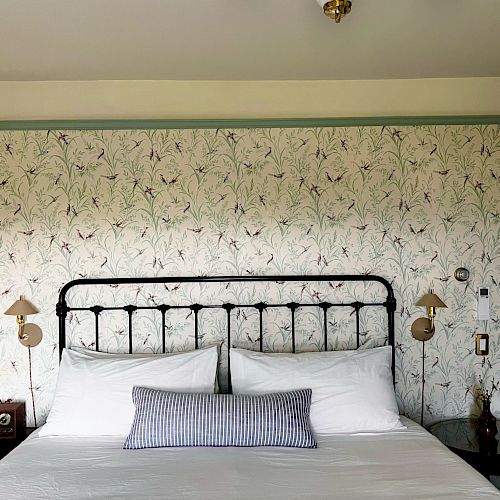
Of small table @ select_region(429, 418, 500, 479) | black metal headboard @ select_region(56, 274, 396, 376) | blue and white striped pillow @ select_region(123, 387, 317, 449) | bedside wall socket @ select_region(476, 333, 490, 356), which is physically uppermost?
black metal headboard @ select_region(56, 274, 396, 376)

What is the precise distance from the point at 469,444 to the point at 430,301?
2.33 feet

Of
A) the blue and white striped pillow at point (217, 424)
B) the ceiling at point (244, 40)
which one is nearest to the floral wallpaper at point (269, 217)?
the ceiling at point (244, 40)

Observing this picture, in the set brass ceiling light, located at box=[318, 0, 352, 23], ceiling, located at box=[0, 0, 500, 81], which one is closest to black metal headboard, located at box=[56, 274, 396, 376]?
ceiling, located at box=[0, 0, 500, 81]

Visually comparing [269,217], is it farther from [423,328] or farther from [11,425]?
[11,425]

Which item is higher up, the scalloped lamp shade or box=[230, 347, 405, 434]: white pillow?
the scalloped lamp shade

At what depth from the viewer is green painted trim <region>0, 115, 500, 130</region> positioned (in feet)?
9.18

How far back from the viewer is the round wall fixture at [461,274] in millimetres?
2857

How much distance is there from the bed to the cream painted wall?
905mm

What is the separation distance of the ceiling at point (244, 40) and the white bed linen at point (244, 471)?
1.75m

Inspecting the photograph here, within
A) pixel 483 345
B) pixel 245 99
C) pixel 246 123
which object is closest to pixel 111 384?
pixel 246 123

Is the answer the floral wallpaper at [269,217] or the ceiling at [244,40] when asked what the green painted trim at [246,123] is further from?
the ceiling at [244,40]

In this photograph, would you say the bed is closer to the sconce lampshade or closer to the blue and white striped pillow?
the blue and white striped pillow

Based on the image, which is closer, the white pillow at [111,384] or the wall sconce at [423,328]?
the white pillow at [111,384]

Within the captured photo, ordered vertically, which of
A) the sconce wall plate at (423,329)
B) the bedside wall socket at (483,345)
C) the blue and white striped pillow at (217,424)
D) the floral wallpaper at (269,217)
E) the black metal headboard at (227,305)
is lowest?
the blue and white striped pillow at (217,424)
